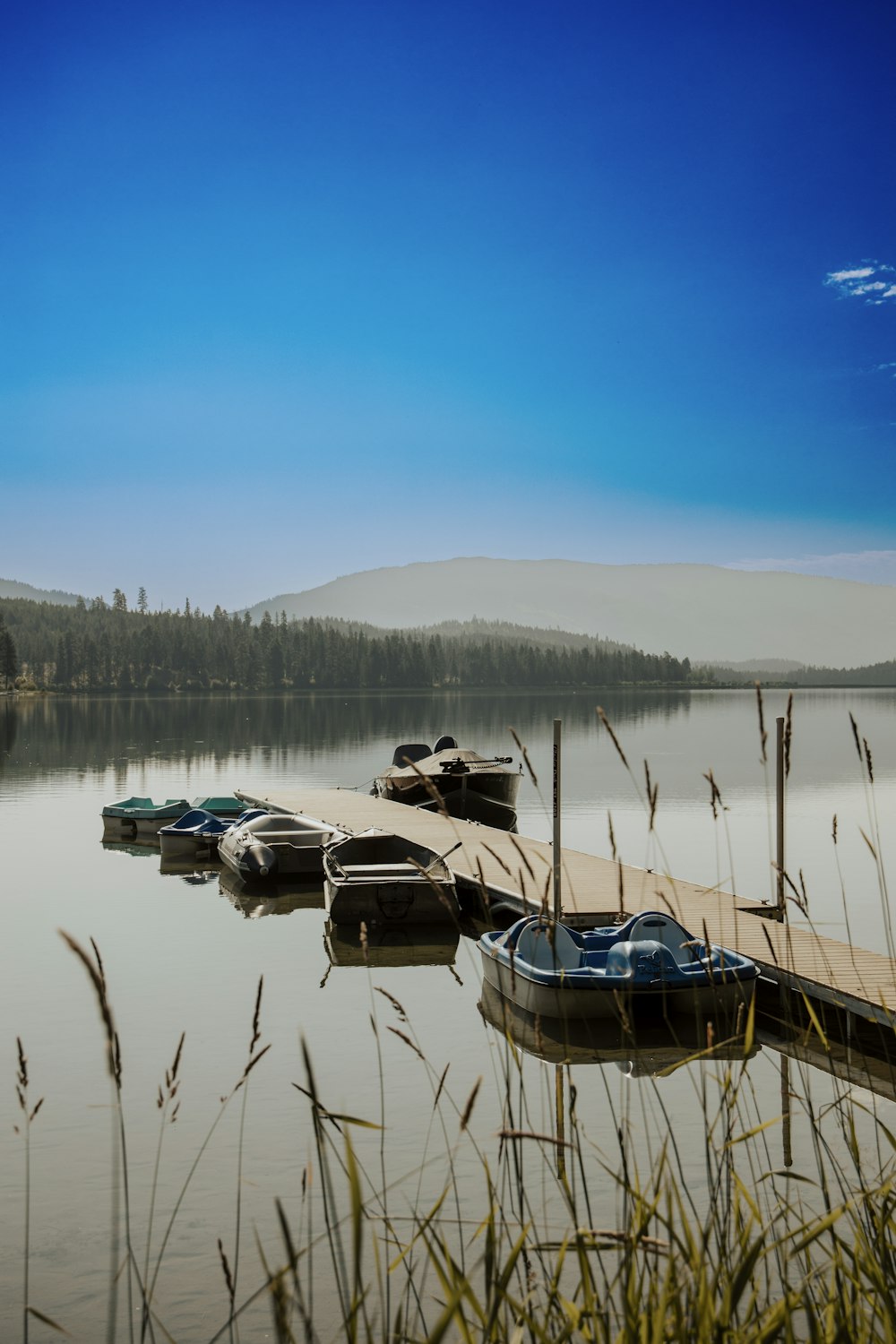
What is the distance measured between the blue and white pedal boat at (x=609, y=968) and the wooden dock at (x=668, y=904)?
38cm

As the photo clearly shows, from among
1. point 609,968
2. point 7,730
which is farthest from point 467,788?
point 7,730

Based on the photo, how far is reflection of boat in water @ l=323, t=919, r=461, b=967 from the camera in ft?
50.8

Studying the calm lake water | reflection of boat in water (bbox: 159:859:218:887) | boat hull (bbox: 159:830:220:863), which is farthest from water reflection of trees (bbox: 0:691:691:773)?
reflection of boat in water (bbox: 159:859:218:887)

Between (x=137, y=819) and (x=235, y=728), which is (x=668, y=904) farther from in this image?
(x=235, y=728)

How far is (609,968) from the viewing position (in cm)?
1074

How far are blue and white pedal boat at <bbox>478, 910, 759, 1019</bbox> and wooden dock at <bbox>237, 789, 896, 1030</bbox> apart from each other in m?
0.38

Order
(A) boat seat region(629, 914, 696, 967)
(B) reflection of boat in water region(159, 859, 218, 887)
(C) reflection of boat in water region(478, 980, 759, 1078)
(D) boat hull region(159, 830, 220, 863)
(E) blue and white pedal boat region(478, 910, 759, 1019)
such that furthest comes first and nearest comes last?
(D) boat hull region(159, 830, 220, 863)
(B) reflection of boat in water region(159, 859, 218, 887)
(A) boat seat region(629, 914, 696, 967)
(E) blue and white pedal boat region(478, 910, 759, 1019)
(C) reflection of boat in water region(478, 980, 759, 1078)

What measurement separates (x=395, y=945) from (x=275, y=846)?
5405 mm

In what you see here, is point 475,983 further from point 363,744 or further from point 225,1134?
point 363,744

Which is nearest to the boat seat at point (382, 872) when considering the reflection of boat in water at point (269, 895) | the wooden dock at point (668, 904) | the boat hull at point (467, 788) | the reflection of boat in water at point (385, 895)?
the reflection of boat in water at point (385, 895)

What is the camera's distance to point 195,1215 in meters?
7.30

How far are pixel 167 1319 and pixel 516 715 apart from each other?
93.3 m

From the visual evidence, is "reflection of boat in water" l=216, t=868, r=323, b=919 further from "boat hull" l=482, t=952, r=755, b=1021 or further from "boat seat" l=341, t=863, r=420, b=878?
"boat hull" l=482, t=952, r=755, b=1021

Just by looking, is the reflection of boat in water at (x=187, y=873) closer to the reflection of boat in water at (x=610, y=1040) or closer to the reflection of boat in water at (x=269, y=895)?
the reflection of boat in water at (x=269, y=895)
